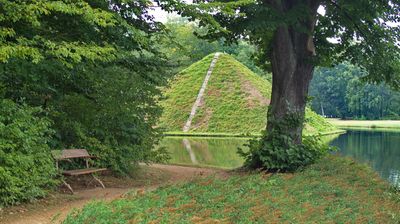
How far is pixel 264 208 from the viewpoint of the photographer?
263 inches

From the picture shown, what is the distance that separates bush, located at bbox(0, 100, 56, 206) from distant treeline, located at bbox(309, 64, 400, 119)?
6385 cm

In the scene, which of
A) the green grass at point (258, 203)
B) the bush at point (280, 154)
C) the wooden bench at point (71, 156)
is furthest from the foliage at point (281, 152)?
the wooden bench at point (71, 156)

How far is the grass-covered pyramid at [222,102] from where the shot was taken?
34.8 meters

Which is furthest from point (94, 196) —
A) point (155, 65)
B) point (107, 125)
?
point (155, 65)

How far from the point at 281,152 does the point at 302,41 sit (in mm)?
2962

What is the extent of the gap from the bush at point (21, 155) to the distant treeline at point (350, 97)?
63.9 meters

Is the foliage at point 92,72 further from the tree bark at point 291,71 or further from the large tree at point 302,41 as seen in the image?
the tree bark at point 291,71

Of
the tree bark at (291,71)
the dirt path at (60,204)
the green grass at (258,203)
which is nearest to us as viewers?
the green grass at (258,203)

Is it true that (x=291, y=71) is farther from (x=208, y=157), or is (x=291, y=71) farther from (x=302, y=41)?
(x=208, y=157)

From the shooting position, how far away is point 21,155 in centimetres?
683

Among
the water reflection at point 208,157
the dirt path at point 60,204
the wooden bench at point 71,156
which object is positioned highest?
the wooden bench at point 71,156

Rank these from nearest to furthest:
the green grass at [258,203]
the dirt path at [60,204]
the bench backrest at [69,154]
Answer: the green grass at [258,203], the dirt path at [60,204], the bench backrest at [69,154]

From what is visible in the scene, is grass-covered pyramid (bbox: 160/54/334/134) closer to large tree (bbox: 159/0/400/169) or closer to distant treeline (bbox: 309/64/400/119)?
large tree (bbox: 159/0/400/169)

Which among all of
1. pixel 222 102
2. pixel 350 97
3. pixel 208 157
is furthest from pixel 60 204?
pixel 350 97
